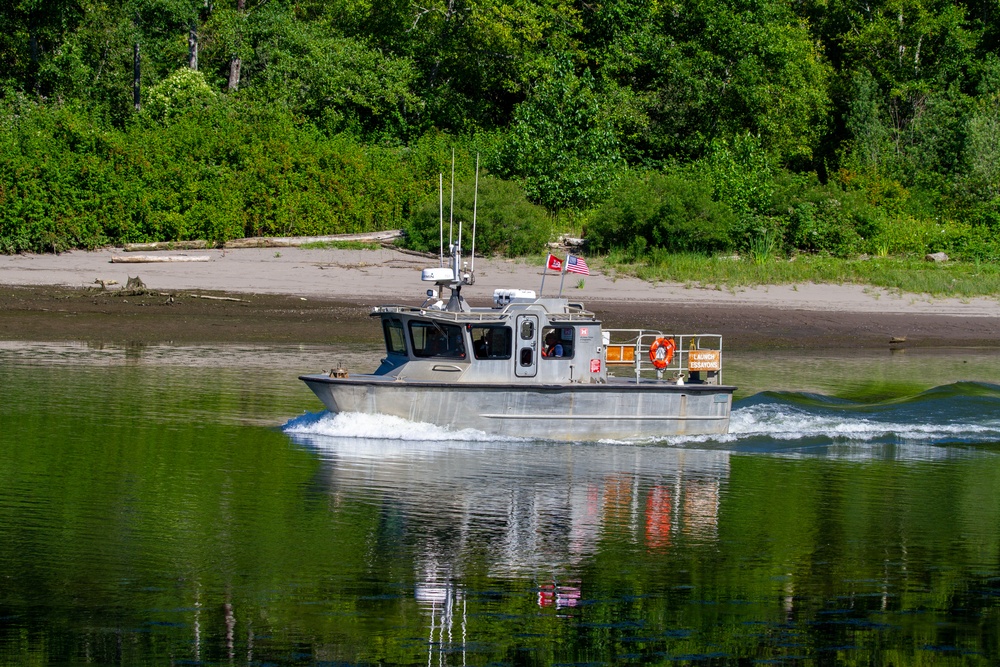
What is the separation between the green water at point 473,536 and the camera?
10898 mm

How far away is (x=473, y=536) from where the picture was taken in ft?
46.4

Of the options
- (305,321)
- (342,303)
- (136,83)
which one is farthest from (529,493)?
(136,83)

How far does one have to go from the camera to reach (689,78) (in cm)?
4462

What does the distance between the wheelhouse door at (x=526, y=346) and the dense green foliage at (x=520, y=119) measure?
1617 centimetres

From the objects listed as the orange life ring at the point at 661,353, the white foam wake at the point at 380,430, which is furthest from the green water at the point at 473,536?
the orange life ring at the point at 661,353

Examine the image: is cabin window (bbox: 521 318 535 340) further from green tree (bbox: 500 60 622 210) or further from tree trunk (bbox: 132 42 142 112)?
tree trunk (bbox: 132 42 142 112)

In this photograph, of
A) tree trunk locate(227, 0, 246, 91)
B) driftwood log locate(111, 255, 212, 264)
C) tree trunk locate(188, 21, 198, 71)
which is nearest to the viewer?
driftwood log locate(111, 255, 212, 264)

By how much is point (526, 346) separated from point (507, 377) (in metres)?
0.57

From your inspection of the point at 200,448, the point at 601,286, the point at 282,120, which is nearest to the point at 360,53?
the point at 282,120

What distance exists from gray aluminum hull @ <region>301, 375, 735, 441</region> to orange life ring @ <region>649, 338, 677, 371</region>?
0.47m

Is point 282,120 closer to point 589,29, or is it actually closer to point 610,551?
point 589,29

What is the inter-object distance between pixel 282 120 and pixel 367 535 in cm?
2814

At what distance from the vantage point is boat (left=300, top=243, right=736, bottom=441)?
1898 cm

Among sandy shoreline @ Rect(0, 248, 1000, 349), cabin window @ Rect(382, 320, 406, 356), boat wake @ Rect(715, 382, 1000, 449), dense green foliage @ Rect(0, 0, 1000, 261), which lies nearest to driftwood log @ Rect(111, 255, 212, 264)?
sandy shoreline @ Rect(0, 248, 1000, 349)
